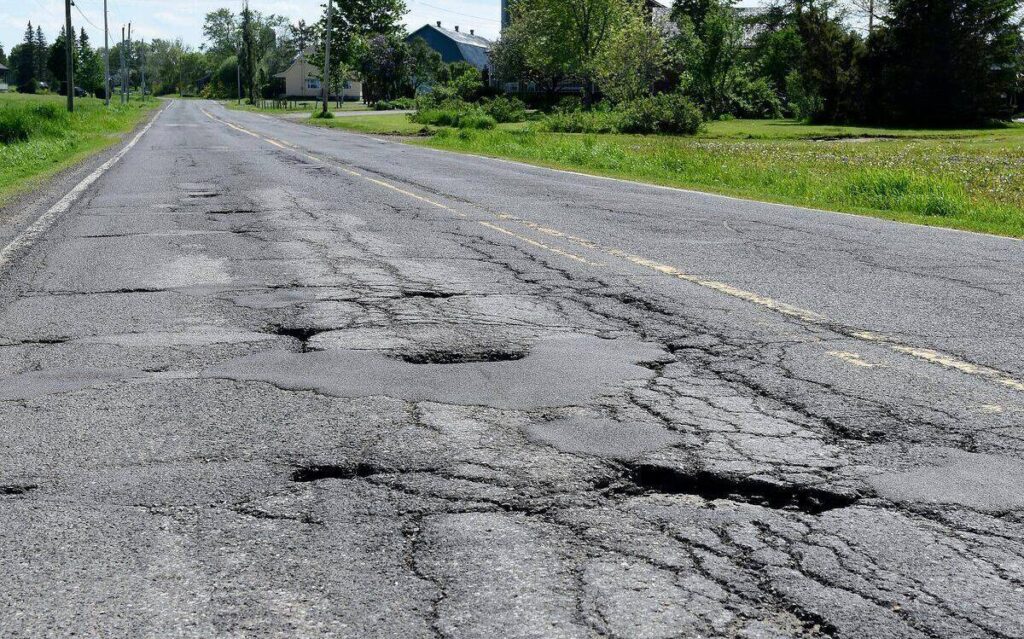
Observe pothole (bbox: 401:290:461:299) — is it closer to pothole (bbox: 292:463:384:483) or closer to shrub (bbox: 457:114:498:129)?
pothole (bbox: 292:463:384:483)

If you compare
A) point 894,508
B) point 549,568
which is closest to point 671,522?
point 549,568

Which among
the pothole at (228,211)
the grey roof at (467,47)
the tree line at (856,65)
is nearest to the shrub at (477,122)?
the tree line at (856,65)

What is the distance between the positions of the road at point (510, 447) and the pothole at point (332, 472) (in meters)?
0.01

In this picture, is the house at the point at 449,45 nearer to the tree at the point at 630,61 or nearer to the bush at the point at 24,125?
the tree at the point at 630,61

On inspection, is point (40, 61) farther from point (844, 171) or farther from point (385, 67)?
point (844, 171)

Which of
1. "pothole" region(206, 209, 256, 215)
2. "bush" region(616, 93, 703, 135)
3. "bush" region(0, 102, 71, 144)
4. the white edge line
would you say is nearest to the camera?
the white edge line

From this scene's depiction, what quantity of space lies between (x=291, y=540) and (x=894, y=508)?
6.05 ft

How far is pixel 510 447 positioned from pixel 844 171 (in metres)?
17.7

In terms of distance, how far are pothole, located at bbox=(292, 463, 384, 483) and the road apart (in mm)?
13

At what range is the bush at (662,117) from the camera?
1628 inches

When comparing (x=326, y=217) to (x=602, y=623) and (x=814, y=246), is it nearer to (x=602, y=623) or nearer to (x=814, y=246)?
(x=814, y=246)

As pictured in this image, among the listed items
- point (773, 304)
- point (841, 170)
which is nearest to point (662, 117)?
point (841, 170)

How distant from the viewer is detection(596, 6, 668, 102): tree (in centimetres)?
5666

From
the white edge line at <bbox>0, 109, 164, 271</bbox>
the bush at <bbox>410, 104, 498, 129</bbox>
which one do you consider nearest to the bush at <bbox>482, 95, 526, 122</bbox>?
the bush at <bbox>410, 104, 498, 129</bbox>
